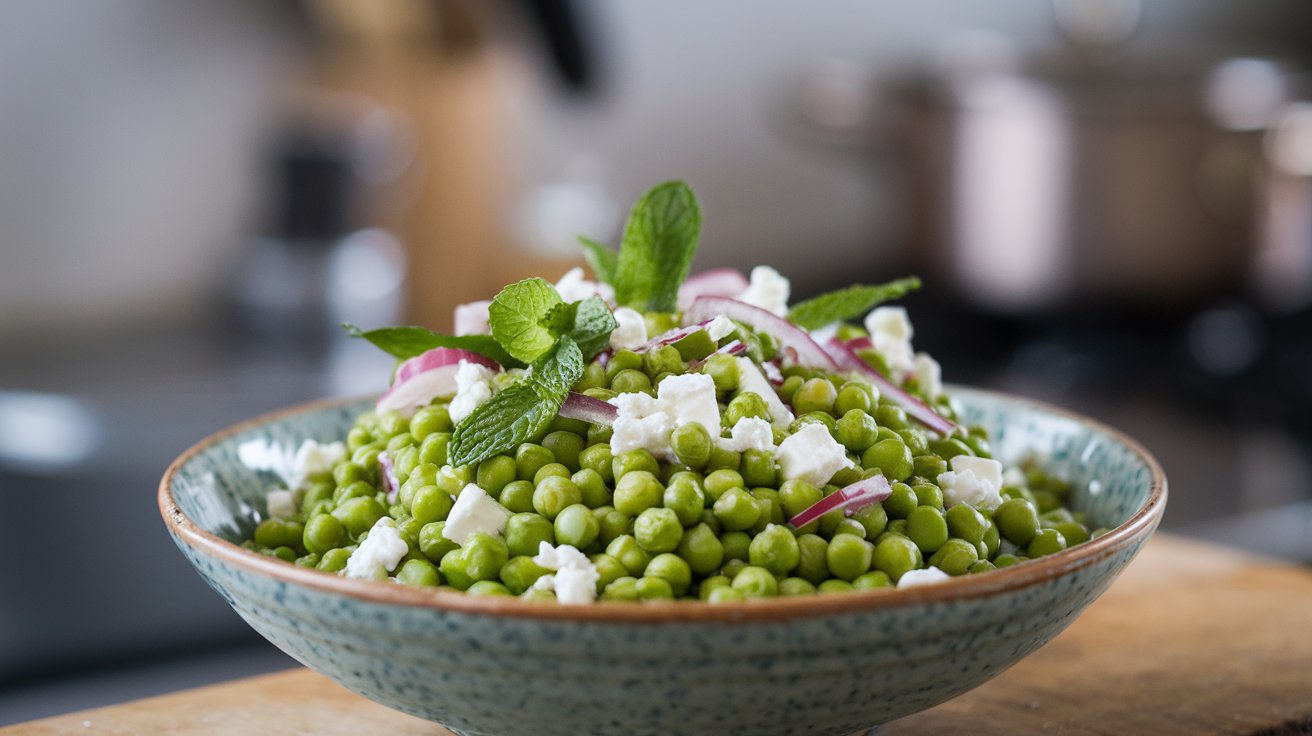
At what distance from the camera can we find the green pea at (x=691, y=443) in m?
0.98

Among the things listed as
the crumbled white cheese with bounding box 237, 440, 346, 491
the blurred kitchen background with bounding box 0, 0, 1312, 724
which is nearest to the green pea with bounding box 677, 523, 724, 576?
the crumbled white cheese with bounding box 237, 440, 346, 491

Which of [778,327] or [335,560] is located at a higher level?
[778,327]

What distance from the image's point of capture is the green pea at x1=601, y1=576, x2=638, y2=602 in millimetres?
892

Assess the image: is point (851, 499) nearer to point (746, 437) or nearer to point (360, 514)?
point (746, 437)

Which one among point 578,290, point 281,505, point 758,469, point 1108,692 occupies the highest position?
point 578,290

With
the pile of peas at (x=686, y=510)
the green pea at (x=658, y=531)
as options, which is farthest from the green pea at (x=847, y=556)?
the green pea at (x=658, y=531)

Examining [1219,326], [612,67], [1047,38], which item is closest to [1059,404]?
[1219,326]

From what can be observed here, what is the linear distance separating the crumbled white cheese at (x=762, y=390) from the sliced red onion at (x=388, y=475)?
0.99 feet

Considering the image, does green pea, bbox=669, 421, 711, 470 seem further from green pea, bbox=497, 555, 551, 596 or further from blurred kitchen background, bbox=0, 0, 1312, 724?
blurred kitchen background, bbox=0, 0, 1312, 724

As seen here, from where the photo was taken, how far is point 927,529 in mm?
996

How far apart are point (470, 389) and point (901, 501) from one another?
35 cm

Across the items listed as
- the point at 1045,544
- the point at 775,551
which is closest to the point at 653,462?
the point at 775,551

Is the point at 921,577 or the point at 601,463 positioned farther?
the point at 601,463

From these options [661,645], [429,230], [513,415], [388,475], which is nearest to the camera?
[661,645]
